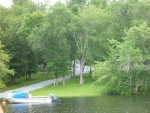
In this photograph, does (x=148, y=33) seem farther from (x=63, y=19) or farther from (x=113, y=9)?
(x=63, y=19)

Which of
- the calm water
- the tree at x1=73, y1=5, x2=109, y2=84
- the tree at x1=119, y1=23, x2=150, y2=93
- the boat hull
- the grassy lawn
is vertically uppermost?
the tree at x1=73, y1=5, x2=109, y2=84

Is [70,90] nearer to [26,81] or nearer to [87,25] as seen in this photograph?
[87,25]

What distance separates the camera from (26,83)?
74250 mm

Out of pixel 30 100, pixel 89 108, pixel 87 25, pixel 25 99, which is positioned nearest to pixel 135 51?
pixel 87 25

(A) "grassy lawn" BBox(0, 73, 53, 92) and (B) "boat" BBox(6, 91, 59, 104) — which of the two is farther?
(A) "grassy lawn" BBox(0, 73, 53, 92)

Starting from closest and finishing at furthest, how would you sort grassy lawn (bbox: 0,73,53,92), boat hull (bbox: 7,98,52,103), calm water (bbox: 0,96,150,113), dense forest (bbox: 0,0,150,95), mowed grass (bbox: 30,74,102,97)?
calm water (bbox: 0,96,150,113)
boat hull (bbox: 7,98,52,103)
dense forest (bbox: 0,0,150,95)
mowed grass (bbox: 30,74,102,97)
grassy lawn (bbox: 0,73,53,92)

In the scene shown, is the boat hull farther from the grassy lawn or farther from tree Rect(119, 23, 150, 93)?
the grassy lawn

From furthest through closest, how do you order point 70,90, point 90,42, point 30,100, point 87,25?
1. point 90,42
2. point 87,25
3. point 70,90
4. point 30,100

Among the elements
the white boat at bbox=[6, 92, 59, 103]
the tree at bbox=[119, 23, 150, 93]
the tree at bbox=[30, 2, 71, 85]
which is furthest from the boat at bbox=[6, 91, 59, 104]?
the tree at bbox=[30, 2, 71, 85]

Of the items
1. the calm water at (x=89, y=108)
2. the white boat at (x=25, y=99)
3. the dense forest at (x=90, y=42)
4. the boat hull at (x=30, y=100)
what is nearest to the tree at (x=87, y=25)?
the dense forest at (x=90, y=42)

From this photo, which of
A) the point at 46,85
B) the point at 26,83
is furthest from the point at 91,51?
the point at 26,83

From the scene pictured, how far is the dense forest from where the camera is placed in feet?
181

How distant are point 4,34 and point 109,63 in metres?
24.9

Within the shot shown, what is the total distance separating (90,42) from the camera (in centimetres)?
6862
